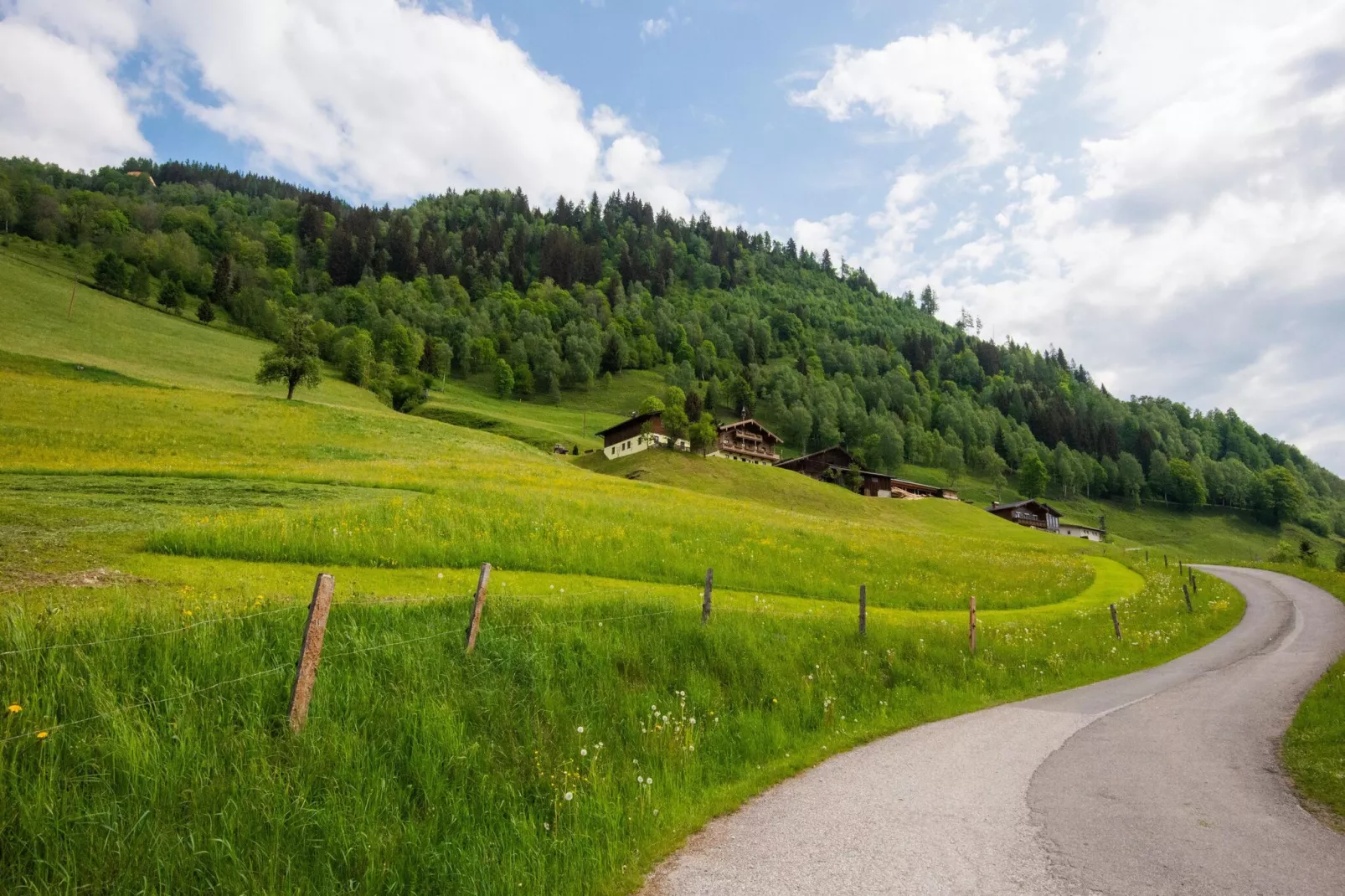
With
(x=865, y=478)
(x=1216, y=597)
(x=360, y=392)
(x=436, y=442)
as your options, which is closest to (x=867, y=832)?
(x=1216, y=597)

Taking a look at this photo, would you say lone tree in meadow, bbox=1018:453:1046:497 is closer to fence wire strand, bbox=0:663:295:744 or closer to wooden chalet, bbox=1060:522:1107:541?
wooden chalet, bbox=1060:522:1107:541

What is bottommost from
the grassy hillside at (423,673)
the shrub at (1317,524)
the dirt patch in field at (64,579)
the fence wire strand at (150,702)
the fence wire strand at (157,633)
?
the dirt patch in field at (64,579)

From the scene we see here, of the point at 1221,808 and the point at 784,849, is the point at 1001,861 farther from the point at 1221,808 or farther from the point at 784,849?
the point at 1221,808

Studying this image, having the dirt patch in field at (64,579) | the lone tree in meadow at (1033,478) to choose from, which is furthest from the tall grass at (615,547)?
the lone tree in meadow at (1033,478)

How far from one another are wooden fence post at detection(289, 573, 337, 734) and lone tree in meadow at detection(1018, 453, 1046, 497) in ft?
569

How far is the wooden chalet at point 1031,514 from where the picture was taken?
123938 mm

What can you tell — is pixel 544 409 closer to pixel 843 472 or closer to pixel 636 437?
pixel 636 437

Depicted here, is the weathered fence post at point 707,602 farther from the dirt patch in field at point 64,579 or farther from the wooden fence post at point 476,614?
the dirt patch in field at point 64,579

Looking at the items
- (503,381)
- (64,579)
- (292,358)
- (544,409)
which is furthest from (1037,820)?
Result: (503,381)

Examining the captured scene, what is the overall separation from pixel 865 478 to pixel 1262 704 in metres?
110

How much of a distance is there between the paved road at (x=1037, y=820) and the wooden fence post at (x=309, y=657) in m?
4.39

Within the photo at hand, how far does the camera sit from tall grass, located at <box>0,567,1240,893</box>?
596 centimetres

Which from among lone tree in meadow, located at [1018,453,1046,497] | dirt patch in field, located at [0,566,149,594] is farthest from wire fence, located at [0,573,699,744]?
lone tree in meadow, located at [1018,453,1046,497]

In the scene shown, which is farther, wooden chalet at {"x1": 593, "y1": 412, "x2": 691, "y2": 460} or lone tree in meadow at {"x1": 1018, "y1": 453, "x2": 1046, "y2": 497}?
lone tree in meadow at {"x1": 1018, "y1": 453, "x2": 1046, "y2": 497}
